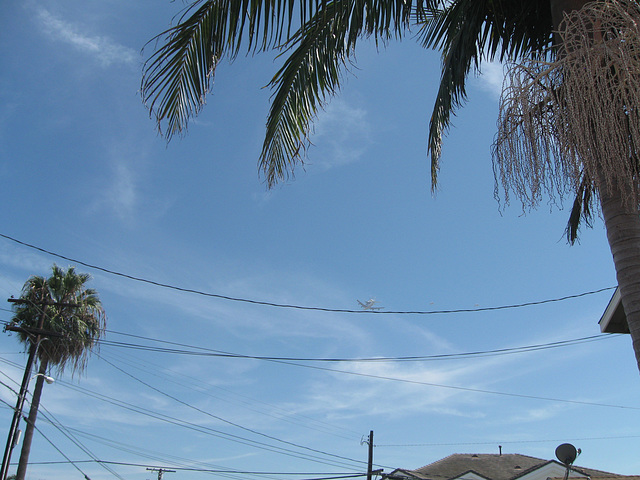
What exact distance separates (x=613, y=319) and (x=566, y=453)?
502 cm

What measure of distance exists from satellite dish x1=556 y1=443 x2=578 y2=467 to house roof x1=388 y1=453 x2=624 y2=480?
23225mm

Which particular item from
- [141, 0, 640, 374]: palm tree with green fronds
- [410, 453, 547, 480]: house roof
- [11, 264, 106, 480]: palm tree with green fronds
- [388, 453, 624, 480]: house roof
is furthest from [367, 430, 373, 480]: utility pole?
[141, 0, 640, 374]: palm tree with green fronds

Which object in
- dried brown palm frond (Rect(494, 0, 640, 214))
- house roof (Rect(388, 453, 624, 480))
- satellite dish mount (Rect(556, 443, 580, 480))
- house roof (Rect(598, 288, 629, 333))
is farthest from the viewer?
house roof (Rect(388, 453, 624, 480))

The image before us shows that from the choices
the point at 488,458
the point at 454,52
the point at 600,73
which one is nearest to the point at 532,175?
the point at 600,73

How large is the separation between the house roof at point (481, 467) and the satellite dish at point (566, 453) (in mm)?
23225

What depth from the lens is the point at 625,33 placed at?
160 inches

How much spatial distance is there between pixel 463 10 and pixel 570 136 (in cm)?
280

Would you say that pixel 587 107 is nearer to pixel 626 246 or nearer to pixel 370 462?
pixel 626 246

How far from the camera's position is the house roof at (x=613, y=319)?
1012cm

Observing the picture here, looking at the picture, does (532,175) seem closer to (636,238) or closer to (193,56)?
(636,238)

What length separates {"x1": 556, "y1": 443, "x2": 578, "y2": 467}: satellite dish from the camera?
241 inches

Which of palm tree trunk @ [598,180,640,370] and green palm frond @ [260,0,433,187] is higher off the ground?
green palm frond @ [260,0,433,187]

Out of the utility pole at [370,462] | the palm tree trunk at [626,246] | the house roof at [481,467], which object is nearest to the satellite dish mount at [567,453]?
the palm tree trunk at [626,246]

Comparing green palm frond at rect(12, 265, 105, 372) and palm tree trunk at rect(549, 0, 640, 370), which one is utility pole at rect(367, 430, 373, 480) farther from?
palm tree trunk at rect(549, 0, 640, 370)
